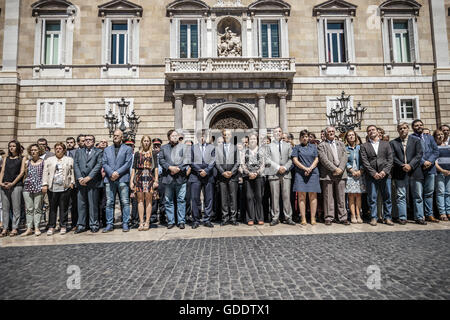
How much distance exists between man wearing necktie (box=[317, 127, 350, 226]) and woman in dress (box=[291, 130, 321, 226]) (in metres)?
0.19

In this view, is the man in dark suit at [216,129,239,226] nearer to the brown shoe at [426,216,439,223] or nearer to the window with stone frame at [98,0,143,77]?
the brown shoe at [426,216,439,223]

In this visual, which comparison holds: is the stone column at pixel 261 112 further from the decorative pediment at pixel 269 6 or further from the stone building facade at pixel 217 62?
the decorative pediment at pixel 269 6

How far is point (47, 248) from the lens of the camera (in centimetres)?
447

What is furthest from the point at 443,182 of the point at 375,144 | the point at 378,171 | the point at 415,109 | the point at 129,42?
the point at 129,42

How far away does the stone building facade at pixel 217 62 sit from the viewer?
45.6 feet

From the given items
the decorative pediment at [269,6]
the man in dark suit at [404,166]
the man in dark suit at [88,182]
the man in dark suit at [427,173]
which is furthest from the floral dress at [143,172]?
the decorative pediment at [269,6]

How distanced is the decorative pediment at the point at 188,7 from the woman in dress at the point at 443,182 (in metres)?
13.1

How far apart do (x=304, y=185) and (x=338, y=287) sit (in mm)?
3873

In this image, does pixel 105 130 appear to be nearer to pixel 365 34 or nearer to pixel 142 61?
pixel 142 61

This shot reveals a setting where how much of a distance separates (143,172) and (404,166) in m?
6.17


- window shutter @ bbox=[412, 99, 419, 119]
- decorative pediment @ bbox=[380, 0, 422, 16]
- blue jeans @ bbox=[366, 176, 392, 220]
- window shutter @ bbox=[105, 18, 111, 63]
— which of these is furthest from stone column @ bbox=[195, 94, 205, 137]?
window shutter @ bbox=[412, 99, 419, 119]

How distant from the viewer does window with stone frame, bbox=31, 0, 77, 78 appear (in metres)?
14.1

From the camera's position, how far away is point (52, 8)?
1427 cm
